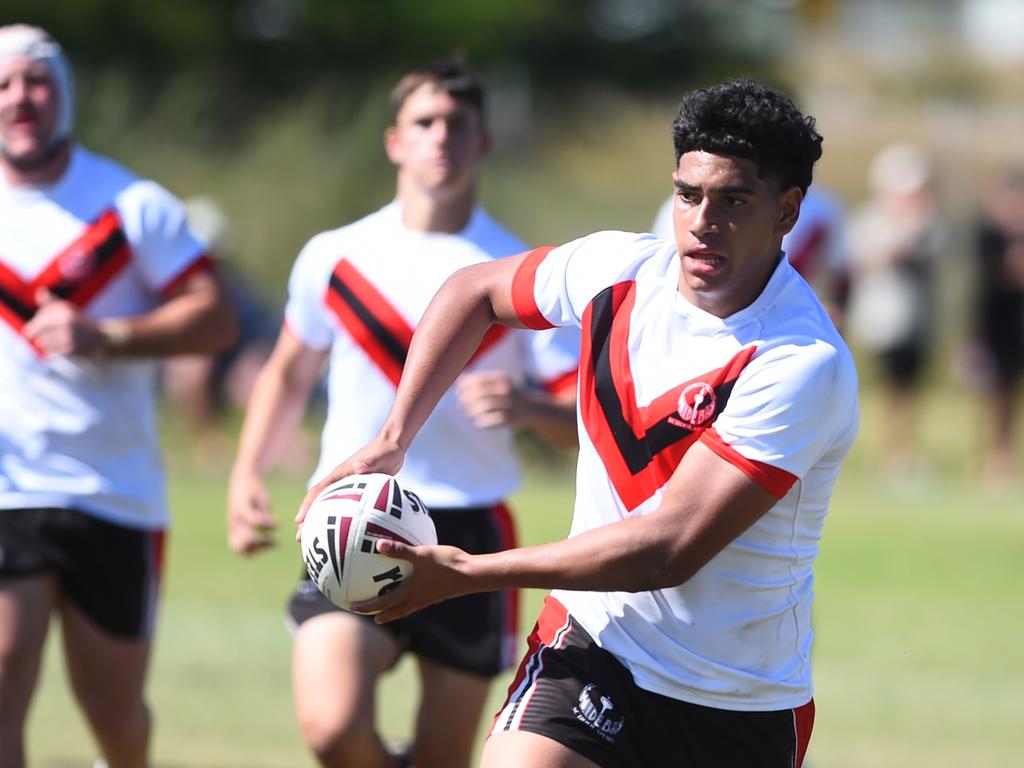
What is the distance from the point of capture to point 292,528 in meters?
13.0

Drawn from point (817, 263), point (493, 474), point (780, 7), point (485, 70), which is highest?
point (780, 7)

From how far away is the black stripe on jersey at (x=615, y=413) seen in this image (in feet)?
14.2

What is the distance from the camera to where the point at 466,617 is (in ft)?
19.5

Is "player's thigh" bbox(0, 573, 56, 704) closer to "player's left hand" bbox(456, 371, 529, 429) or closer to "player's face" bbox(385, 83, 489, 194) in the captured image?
"player's left hand" bbox(456, 371, 529, 429)

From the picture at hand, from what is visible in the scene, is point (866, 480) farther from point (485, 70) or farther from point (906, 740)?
point (485, 70)

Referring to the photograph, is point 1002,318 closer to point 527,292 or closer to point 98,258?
point 98,258

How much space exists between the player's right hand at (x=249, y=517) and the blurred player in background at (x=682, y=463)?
138 cm

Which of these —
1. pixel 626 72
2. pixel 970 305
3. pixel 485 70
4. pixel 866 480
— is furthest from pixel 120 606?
pixel 626 72

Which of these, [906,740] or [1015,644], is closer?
[906,740]

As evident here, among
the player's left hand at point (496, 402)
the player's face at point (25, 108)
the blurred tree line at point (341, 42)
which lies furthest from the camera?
the blurred tree line at point (341, 42)

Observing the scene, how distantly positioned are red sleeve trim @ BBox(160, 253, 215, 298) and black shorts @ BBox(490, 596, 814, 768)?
239 centimetres

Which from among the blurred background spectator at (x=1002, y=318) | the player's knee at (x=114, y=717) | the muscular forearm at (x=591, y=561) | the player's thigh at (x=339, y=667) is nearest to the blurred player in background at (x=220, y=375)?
the blurred background spectator at (x=1002, y=318)

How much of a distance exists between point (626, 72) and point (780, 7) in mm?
4172

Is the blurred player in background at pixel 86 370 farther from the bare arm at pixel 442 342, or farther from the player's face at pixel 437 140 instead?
the bare arm at pixel 442 342
